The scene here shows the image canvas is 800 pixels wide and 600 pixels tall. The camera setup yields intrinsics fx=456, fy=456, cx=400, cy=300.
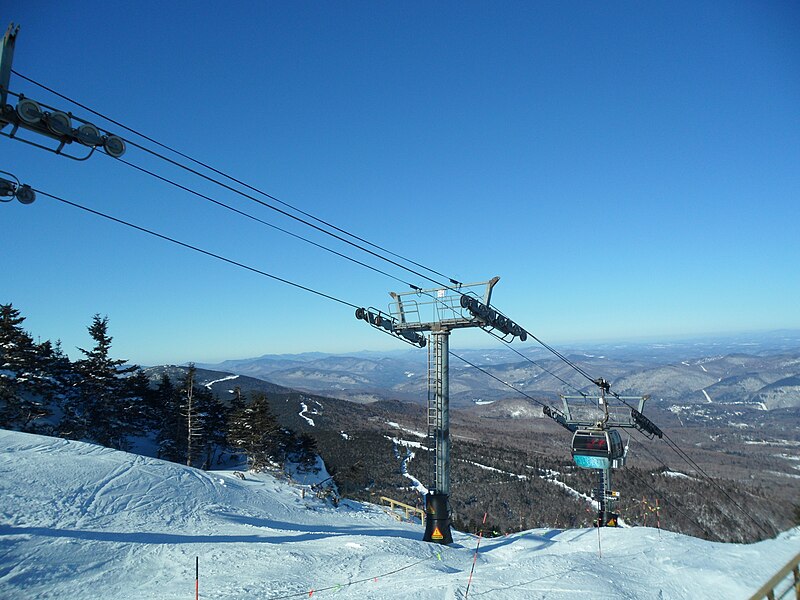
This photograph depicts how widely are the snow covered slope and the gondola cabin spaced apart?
181 inches

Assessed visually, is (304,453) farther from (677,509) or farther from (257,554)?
(677,509)

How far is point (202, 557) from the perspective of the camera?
1191 cm

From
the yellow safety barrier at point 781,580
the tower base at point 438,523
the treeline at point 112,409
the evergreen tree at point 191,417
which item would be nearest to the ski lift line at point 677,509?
the treeline at point 112,409

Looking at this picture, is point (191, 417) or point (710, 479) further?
point (710, 479)

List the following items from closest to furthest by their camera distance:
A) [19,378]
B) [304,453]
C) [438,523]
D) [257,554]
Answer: [257,554] < [438,523] < [19,378] < [304,453]

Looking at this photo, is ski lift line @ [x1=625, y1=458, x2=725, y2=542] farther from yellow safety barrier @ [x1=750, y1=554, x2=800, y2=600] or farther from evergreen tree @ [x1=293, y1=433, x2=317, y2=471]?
yellow safety barrier @ [x1=750, y1=554, x2=800, y2=600]

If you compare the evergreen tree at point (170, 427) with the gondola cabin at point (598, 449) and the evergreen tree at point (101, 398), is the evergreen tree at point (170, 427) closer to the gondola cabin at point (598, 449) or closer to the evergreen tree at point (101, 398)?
the evergreen tree at point (101, 398)

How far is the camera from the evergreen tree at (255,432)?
113 feet

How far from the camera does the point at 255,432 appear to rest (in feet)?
115

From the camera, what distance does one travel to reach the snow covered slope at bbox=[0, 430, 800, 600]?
31.9ft

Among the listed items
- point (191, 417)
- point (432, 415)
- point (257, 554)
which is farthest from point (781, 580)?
point (191, 417)

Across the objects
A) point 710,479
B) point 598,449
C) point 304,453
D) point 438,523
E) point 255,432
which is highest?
point 598,449

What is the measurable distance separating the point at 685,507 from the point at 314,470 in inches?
2328

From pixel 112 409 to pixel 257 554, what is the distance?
3147 cm
